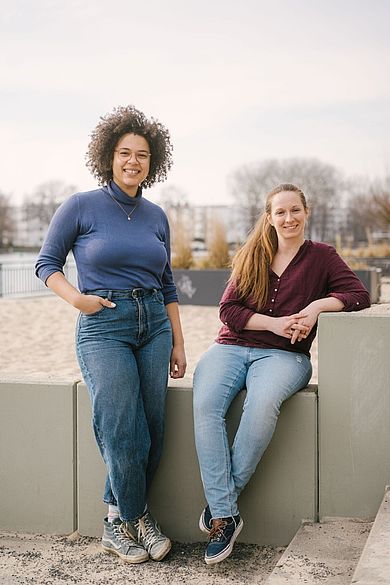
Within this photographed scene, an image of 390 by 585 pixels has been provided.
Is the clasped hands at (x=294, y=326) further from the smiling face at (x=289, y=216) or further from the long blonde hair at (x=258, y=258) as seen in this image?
the smiling face at (x=289, y=216)

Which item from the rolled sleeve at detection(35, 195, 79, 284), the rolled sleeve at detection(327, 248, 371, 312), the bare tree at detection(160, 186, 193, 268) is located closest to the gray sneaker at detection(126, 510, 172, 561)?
the rolled sleeve at detection(35, 195, 79, 284)

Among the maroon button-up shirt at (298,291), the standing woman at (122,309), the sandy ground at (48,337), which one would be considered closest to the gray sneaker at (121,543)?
the standing woman at (122,309)

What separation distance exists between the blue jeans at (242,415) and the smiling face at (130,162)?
0.78m

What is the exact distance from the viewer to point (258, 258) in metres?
3.43

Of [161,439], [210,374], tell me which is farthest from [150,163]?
[161,439]

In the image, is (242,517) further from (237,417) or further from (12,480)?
(12,480)

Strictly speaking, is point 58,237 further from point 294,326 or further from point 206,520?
point 206,520

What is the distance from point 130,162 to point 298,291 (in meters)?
0.85

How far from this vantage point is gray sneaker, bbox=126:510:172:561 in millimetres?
3223

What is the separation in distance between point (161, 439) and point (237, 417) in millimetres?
318

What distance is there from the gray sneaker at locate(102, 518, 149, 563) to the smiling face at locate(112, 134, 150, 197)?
52.0 inches

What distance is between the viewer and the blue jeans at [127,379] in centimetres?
310

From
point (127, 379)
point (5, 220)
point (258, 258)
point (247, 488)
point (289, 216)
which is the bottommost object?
point (247, 488)

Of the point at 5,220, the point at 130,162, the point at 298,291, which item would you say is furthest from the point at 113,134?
the point at 5,220
